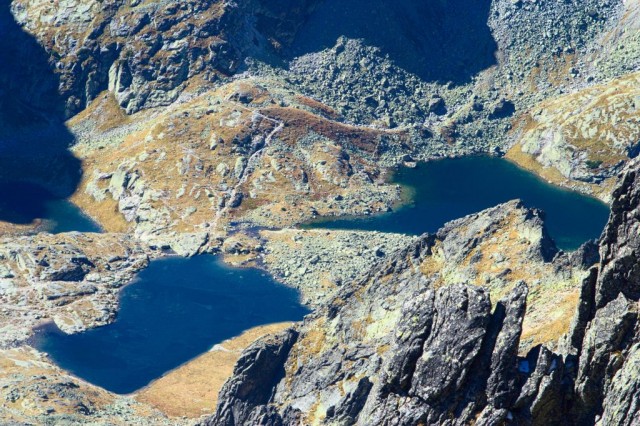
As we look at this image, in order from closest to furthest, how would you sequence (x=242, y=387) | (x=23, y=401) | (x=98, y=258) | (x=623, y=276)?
(x=623, y=276) < (x=242, y=387) < (x=23, y=401) < (x=98, y=258)

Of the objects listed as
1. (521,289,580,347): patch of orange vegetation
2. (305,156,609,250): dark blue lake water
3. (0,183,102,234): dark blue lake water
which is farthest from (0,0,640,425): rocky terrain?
(305,156,609,250): dark blue lake water

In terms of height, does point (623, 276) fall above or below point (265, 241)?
below

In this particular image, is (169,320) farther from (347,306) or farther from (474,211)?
(474,211)

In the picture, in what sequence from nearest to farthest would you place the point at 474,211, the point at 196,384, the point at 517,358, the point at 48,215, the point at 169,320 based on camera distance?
the point at 517,358 < the point at 196,384 < the point at 169,320 < the point at 474,211 < the point at 48,215

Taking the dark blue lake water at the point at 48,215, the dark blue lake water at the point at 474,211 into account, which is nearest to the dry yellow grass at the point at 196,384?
the dark blue lake water at the point at 474,211

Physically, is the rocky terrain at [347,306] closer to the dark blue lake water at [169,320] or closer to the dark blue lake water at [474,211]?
the dark blue lake water at [169,320]

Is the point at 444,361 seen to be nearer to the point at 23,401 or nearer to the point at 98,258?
the point at 23,401

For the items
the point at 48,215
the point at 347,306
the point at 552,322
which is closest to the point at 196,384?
the point at 347,306

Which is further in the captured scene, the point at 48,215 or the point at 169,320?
the point at 48,215

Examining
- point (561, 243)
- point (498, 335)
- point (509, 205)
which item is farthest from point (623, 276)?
point (561, 243)
